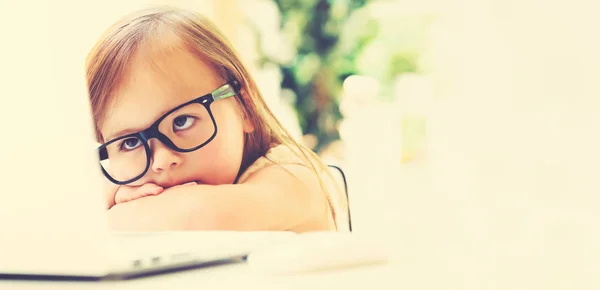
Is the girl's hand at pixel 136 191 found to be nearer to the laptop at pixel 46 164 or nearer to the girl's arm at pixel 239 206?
the girl's arm at pixel 239 206

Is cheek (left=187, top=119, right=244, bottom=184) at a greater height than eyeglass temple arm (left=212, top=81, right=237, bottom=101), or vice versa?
eyeglass temple arm (left=212, top=81, right=237, bottom=101)

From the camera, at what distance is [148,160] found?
520mm

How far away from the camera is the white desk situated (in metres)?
0.33

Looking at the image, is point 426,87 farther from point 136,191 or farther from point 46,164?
point 46,164

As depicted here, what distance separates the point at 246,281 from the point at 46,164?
16 centimetres

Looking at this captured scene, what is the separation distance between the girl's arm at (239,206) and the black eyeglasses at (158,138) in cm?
4

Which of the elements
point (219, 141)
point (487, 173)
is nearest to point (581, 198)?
point (487, 173)

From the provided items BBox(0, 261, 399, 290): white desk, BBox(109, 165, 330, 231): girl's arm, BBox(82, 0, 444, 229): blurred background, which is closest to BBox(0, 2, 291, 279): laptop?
BBox(0, 261, 399, 290): white desk

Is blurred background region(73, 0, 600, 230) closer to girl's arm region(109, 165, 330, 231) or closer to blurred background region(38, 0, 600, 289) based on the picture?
blurred background region(38, 0, 600, 289)

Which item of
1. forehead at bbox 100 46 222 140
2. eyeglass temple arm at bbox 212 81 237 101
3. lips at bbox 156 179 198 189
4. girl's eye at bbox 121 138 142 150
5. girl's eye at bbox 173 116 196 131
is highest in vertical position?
forehead at bbox 100 46 222 140

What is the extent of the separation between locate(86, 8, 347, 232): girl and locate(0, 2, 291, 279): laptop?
0.09 metres

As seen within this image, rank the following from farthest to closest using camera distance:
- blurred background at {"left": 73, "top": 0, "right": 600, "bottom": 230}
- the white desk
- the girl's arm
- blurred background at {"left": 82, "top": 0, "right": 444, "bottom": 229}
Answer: blurred background at {"left": 82, "top": 0, "right": 444, "bottom": 229}, blurred background at {"left": 73, "top": 0, "right": 600, "bottom": 230}, the girl's arm, the white desk

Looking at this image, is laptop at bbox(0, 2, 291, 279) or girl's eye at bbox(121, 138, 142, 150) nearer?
laptop at bbox(0, 2, 291, 279)

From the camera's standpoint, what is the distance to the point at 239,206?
0.53 m
